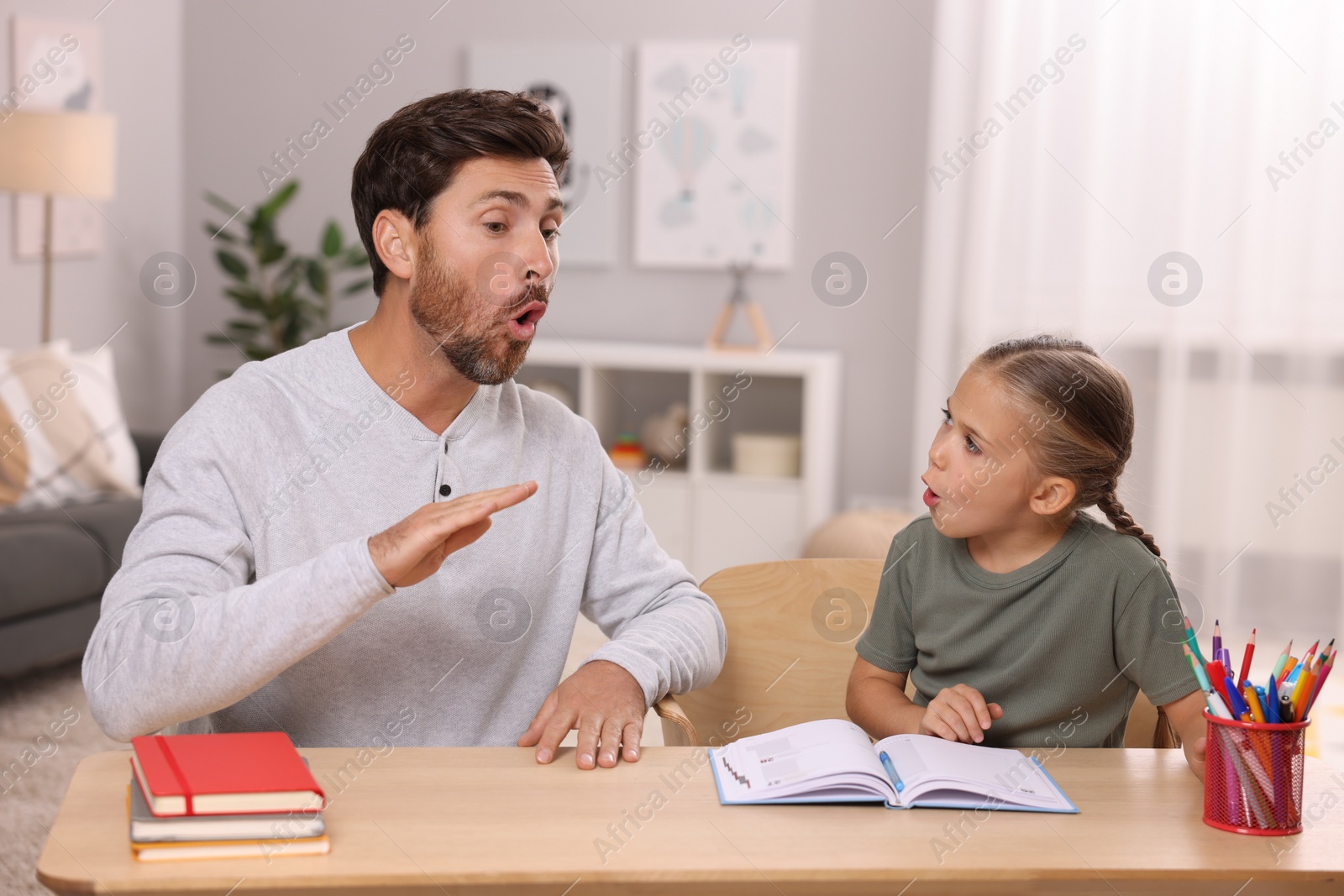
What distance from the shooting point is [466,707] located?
1.46 metres

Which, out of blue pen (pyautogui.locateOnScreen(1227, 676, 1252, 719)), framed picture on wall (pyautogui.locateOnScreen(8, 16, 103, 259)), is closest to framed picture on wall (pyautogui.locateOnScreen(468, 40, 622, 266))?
framed picture on wall (pyautogui.locateOnScreen(8, 16, 103, 259))

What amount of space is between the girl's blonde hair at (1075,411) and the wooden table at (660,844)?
1.20ft

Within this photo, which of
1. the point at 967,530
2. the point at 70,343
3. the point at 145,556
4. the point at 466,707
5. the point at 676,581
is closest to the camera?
the point at 145,556

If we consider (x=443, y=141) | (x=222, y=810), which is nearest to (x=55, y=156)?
(x=443, y=141)

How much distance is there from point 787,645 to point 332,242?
3.21m

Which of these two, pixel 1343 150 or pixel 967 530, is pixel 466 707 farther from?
pixel 1343 150

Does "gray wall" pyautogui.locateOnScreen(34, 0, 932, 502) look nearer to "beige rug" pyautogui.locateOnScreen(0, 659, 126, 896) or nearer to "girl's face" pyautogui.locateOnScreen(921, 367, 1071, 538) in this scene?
"beige rug" pyautogui.locateOnScreen(0, 659, 126, 896)

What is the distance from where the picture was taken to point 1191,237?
13.1 feet

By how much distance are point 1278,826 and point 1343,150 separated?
3.45 m

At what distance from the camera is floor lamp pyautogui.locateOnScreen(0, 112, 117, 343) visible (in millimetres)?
3539

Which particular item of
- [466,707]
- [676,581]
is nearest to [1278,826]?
[676,581]

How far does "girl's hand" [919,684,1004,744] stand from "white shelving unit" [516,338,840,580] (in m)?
2.83

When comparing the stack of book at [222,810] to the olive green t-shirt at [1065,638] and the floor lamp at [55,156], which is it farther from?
the floor lamp at [55,156]

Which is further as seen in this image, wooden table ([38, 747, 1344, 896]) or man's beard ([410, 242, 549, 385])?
man's beard ([410, 242, 549, 385])
